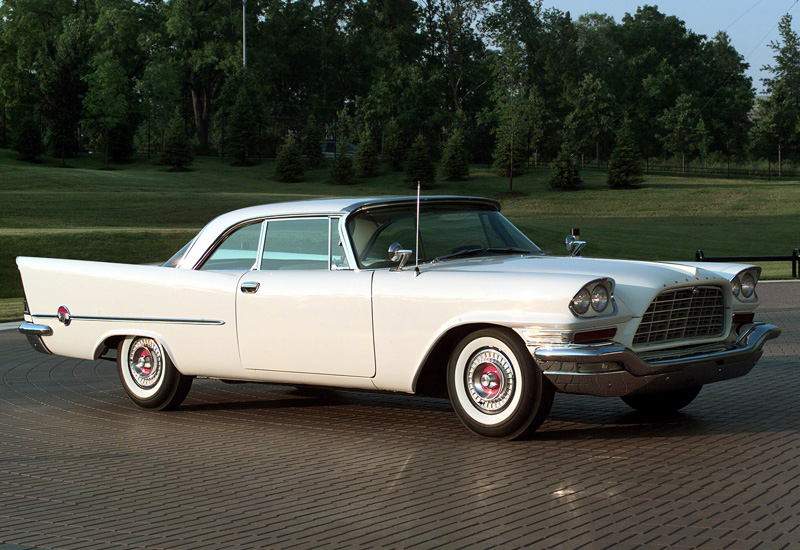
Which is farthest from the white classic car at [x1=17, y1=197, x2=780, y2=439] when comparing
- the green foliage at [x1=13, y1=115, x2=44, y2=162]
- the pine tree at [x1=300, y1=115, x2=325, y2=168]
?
the green foliage at [x1=13, y1=115, x2=44, y2=162]

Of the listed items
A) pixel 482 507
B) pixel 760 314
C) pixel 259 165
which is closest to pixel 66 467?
pixel 482 507

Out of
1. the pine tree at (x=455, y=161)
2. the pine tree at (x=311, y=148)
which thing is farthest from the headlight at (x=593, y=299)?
the pine tree at (x=311, y=148)

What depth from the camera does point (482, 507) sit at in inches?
191

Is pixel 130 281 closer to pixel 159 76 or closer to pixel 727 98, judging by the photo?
pixel 159 76

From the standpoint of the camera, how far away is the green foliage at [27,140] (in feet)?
215

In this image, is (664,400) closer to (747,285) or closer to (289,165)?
(747,285)

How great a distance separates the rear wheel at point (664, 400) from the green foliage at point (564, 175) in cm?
5572

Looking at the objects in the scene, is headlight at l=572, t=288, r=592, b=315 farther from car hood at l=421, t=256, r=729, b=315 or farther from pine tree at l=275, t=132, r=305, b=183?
pine tree at l=275, t=132, r=305, b=183

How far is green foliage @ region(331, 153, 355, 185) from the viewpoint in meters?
62.9

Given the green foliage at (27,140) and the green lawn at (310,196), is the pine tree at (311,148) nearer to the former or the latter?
the green lawn at (310,196)

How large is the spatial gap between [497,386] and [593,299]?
85cm

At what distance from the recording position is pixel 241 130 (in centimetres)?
7175

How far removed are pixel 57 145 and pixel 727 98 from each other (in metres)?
61.7

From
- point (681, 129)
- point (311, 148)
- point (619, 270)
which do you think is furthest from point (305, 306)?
point (681, 129)
